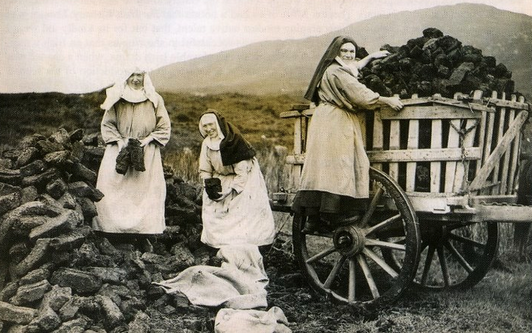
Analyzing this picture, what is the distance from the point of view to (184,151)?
530 cm

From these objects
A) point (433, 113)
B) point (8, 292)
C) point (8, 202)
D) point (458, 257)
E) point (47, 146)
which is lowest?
point (8, 292)

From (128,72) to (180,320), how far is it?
2.18 m

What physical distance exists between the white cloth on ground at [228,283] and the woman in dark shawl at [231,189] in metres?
0.18

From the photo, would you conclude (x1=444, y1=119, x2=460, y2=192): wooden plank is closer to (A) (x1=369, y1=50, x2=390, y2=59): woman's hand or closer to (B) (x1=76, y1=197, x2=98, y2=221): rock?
(A) (x1=369, y1=50, x2=390, y2=59): woman's hand

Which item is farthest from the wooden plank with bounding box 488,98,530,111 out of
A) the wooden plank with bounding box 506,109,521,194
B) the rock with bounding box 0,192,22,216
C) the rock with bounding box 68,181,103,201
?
the rock with bounding box 0,192,22,216

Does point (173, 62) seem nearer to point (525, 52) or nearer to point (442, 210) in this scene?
point (442, 210)

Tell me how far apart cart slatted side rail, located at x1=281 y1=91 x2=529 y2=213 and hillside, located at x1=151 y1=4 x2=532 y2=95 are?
48cm

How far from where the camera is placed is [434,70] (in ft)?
15.1

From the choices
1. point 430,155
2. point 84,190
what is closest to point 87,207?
point 84,190

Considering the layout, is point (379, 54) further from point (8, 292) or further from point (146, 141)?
point (8, 292)

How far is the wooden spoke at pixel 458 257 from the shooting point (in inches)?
189

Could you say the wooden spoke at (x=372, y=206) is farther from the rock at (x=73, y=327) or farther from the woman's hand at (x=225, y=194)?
the rock at (x=73, y=327)

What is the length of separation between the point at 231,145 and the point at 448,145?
5.86 feet

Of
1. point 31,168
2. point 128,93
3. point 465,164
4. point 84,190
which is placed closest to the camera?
point 465,164
